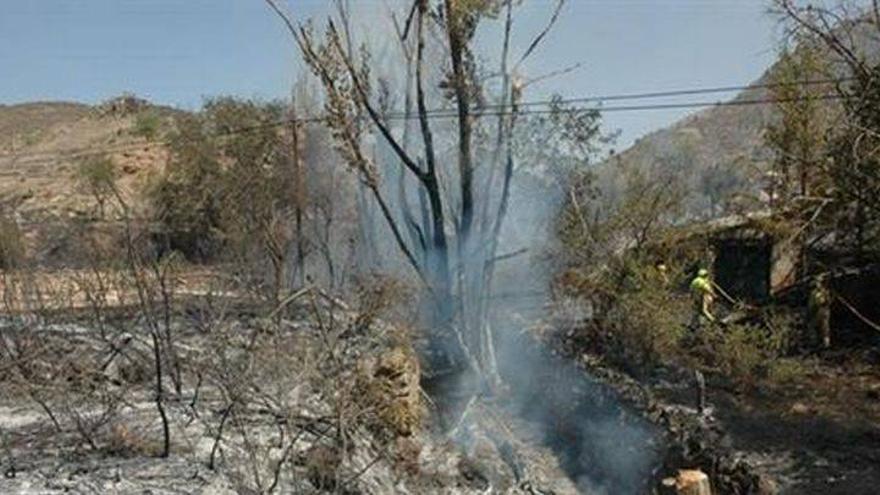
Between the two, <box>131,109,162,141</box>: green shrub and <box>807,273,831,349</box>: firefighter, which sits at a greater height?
<box>131,109,162,141</box>: green shrub

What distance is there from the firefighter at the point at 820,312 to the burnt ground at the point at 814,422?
50 centimetres

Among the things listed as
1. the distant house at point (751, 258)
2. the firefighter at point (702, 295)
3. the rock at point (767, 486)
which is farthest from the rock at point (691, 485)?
the distant house at point (751, 258)

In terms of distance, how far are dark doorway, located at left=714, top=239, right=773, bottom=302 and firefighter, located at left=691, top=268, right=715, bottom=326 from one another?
2.71 metres

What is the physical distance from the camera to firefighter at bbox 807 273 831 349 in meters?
17.7

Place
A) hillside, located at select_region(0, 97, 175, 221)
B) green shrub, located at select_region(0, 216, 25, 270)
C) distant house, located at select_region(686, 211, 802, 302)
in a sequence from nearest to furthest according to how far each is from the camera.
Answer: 1. distant house, located at select_region(686, 211, 802, 302)
2. green shrub, located at select_region(0, 216, 25, 270)
3. hillside, located at select_region(0, 97, 175, 221)

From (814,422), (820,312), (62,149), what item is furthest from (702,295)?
(62,149)

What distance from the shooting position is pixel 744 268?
68.0 feet

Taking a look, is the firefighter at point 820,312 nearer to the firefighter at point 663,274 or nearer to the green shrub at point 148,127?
the firefighter at point 663,274

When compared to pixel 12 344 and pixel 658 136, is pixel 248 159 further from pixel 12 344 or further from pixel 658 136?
pixel 658 136

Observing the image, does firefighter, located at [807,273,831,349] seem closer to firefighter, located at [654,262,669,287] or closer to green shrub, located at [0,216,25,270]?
firefighter, located at [654,262,669,287]

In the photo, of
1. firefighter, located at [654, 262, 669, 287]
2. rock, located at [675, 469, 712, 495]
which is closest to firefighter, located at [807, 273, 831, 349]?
firefighter, located at [654, 262, 669, 287]

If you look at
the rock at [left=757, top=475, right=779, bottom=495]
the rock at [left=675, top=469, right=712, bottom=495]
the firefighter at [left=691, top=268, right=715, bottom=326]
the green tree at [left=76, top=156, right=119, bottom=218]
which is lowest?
the rock at [left=757, top=475, right=779, bottom=495]

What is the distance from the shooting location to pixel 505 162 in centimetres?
1964

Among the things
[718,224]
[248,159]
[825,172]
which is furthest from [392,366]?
[248,159]
